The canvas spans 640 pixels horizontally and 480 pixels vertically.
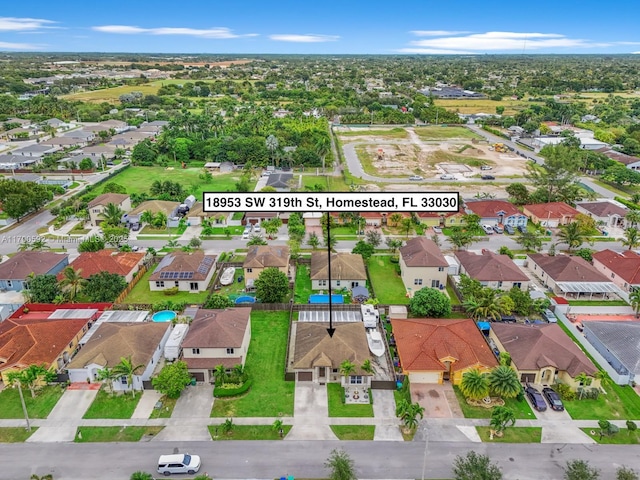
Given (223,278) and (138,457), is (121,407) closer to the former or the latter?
(138,457)

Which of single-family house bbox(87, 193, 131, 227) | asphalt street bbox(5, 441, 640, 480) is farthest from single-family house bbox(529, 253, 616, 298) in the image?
single-family house bbox(87, 193, 131, 227)

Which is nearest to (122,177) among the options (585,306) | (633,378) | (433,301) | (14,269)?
(14,269)

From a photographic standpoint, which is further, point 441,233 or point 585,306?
point 441,233

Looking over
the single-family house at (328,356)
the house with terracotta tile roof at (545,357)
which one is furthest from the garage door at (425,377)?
the house with terracotta tile roof at (545,357)

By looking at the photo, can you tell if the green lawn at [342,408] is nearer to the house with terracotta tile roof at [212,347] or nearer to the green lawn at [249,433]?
the green lawn at [249,433]

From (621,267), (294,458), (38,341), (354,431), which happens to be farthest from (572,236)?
(38,341)

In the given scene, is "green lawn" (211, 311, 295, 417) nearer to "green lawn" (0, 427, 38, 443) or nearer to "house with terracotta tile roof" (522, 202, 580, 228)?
"green lawn" (0, 427, 38, 443)
